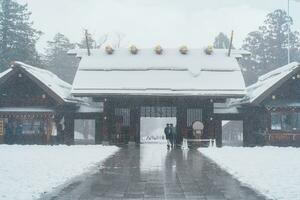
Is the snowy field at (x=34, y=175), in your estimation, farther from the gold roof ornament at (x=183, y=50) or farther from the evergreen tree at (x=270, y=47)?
the evergreen tree at (x=270, y=47)

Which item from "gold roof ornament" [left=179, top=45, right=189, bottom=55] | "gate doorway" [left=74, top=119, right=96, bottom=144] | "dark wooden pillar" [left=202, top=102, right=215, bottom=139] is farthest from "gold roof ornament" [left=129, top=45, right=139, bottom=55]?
"gate doorway" [left=74, top=119, right=96, bottom=144]

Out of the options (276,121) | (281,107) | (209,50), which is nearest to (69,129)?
(209,50)

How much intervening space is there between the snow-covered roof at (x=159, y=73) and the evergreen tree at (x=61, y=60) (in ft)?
107

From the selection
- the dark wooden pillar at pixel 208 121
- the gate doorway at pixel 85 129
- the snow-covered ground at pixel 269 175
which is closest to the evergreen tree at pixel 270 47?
the gate doorway at pixel 85 129

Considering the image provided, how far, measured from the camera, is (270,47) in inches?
2571

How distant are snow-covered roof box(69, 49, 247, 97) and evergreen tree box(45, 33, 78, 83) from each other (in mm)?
32569

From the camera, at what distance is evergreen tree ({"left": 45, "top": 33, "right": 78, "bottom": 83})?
70062 mm

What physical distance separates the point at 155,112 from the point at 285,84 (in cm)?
939

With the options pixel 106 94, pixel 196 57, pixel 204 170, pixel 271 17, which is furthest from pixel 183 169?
pixel 271 17

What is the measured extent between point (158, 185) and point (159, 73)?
22273mm

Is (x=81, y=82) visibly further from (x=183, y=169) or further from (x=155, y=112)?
(x=183, y=169)

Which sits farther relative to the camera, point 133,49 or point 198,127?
point 133,49

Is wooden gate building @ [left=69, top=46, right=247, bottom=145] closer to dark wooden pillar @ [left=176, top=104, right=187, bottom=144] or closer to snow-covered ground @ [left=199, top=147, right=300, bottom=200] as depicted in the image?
dark wooden pillar @ [left=176, top=104, right=187, bottom=144]

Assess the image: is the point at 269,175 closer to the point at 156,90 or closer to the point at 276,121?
the point at 156,90
